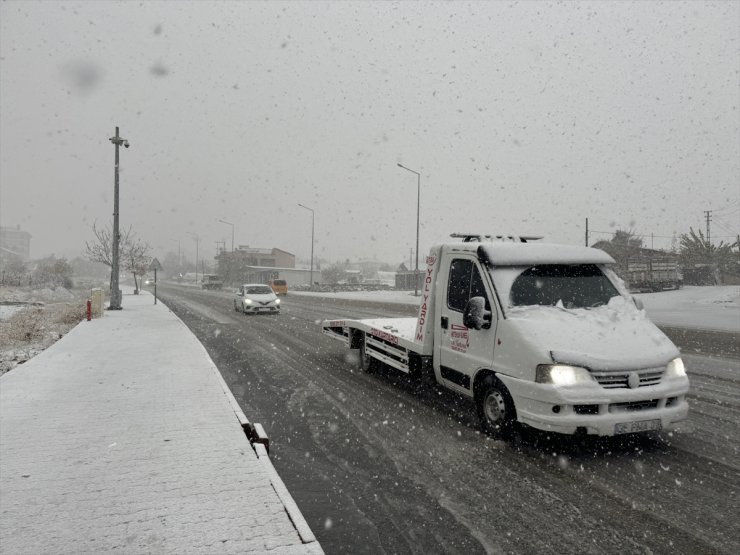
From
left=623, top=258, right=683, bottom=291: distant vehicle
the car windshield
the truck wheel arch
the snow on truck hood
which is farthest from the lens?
left=623, top=258, right=683, bottom=291: distant vehicle

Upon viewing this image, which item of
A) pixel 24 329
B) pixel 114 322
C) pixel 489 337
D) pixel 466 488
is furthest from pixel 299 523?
pixel 114 322

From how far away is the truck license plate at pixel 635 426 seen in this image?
451 cm

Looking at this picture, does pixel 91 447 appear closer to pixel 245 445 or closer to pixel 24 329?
pixel 245 445

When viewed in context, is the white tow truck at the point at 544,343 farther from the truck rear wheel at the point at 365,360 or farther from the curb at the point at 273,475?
the curb at the point at 273,475

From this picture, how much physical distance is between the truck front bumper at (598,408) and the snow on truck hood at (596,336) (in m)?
0.25

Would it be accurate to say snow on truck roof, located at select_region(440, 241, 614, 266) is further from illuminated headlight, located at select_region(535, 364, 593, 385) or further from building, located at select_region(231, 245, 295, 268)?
building, located at select_region(231, 245, 295, 268)

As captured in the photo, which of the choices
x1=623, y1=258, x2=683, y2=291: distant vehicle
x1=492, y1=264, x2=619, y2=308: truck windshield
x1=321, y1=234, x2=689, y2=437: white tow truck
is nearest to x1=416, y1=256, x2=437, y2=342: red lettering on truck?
x1=321, y1=234, x2=689, y2=437: white tow truck

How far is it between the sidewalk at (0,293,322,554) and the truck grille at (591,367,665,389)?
2.95m

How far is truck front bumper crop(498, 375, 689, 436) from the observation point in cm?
446

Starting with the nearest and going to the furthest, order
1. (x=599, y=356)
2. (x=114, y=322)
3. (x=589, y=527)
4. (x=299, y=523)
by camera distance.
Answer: (x=299, y=523) → (x=589, y=527) → (x=599, y=356) → (x=114, y=322)

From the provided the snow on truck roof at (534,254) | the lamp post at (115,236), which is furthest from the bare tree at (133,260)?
the snow on truck roof at (534,254)

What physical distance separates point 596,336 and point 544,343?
1.82 ft

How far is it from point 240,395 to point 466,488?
4353 millimetres

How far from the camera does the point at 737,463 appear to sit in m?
4.60
